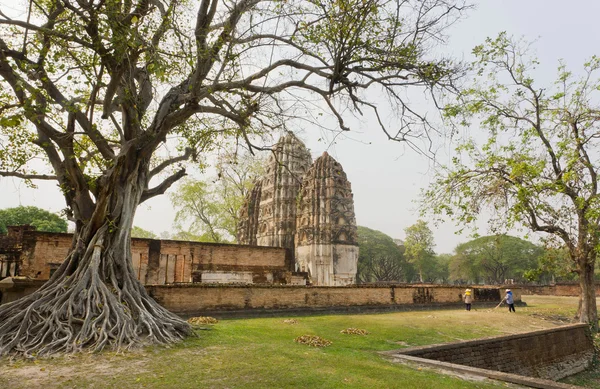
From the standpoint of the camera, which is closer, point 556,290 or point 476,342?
point 476,342

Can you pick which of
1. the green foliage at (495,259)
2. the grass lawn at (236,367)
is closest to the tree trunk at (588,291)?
the grass lawn at (236,367)

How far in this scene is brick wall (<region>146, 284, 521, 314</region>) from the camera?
428 inches

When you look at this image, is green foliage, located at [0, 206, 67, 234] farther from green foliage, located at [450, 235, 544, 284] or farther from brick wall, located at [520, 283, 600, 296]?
green foliage, located at [450, 235, 544, 284]

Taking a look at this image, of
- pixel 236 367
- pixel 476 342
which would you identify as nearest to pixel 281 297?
pixel 476 342

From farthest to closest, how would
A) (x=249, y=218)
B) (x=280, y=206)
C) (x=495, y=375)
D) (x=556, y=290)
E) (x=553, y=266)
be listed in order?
(x=249, y=218)
(x=556, y=290)
(x=280, y=206)
(x=553, y=266)
(x=495, y=375)

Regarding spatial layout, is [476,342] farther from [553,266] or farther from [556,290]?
[556,290]

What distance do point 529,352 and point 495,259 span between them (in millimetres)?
41663

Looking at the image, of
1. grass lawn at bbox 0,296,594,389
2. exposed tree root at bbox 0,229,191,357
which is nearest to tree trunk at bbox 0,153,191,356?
exposed tree root at bbox 0,229,191,357

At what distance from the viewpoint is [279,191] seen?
29.0 meters

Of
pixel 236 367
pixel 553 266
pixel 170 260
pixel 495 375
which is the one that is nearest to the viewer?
pixel 236 367

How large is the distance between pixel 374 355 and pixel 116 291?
16.5ft

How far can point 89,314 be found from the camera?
6.79 meters

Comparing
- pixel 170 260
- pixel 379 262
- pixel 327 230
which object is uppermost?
pixel 327 230

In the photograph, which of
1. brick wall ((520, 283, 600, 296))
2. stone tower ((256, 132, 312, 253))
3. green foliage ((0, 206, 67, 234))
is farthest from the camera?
green foliage ((0, 206, 67, 234))
